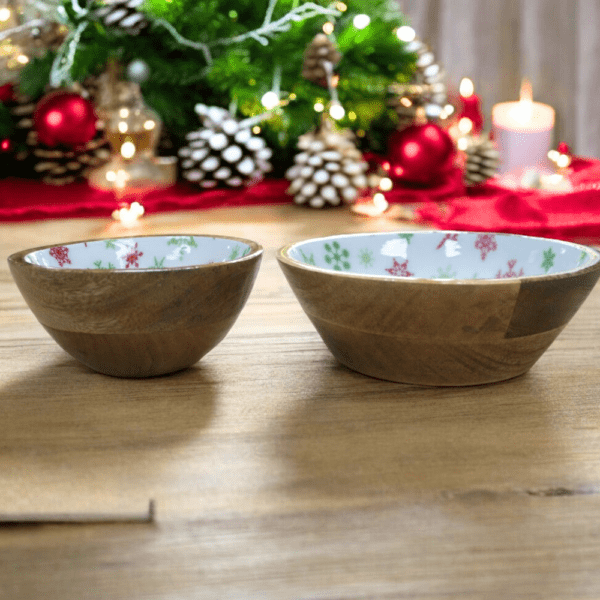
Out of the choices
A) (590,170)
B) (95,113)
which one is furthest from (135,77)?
(590,170)

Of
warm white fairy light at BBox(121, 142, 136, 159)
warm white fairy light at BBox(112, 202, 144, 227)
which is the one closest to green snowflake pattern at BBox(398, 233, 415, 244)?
warm white fairy light at BBox(112, 202, 144, 227)

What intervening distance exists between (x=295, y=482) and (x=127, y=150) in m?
1.07

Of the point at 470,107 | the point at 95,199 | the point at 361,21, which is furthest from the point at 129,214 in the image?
the point at 470,107

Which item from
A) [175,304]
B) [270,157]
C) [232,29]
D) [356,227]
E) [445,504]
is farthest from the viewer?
[270,157]

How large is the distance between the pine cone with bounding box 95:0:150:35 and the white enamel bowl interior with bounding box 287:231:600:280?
900mm

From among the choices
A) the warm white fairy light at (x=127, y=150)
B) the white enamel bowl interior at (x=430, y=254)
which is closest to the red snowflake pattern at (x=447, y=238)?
the white enamel bowl interior at (x=430, y=254)

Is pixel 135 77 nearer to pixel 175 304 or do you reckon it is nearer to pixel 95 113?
pixel 95 113

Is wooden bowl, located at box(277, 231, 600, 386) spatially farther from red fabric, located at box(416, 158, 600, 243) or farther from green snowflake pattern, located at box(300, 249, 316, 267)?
red fabric, located at box(416, 158, 600, 243)

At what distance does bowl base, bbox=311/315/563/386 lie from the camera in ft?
1.36

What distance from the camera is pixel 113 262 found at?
54 cm

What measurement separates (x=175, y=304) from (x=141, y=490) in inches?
5.1

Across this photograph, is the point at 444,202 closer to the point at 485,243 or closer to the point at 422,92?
the point at 422,92

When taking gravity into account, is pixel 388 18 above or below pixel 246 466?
above

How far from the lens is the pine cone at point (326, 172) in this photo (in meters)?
1.22
